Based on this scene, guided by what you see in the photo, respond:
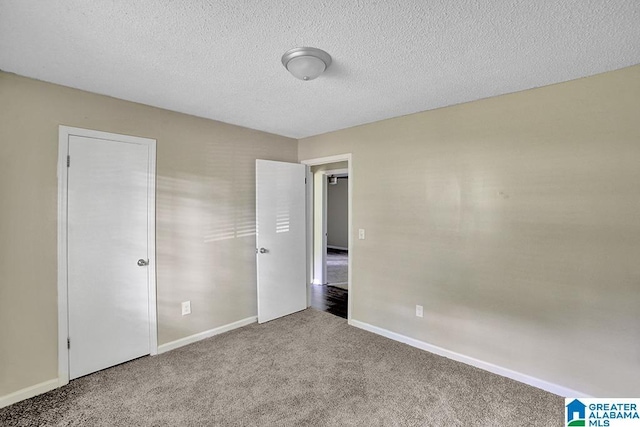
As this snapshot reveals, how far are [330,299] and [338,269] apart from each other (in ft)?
6.76

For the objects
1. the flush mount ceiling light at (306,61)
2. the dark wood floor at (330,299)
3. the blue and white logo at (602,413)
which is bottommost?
the blue and white logo at (602,413)

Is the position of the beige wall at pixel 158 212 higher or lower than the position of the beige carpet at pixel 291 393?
higher

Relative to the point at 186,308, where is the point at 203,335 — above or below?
below

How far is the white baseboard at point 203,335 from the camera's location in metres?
2.68

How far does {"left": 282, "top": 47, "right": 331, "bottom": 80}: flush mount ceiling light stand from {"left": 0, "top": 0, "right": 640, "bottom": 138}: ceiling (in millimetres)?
50

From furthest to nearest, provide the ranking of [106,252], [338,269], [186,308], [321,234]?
[338,269] < [321,234] < [186,308] < [106,252]

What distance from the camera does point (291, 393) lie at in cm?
207

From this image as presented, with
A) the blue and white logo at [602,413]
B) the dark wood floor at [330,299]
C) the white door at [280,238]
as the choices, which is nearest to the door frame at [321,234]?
the dark wood floor at [330,299]

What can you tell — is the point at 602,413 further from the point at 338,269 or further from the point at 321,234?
the point at 338,269

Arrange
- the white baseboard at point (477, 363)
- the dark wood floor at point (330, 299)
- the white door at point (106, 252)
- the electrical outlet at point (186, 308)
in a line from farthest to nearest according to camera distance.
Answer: the dark wood floor at point (330, 299) → the electrical outlet at point (186, 308) → the white door at point (106, 252) → the white baseboard at point (477, 363)

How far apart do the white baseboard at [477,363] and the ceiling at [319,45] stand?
2.30m

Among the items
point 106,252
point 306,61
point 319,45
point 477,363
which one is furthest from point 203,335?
point 319,45

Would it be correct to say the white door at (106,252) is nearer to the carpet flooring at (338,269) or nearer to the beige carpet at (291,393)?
the beige carpet at (291,393)

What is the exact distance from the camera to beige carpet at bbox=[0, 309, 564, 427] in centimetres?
182
